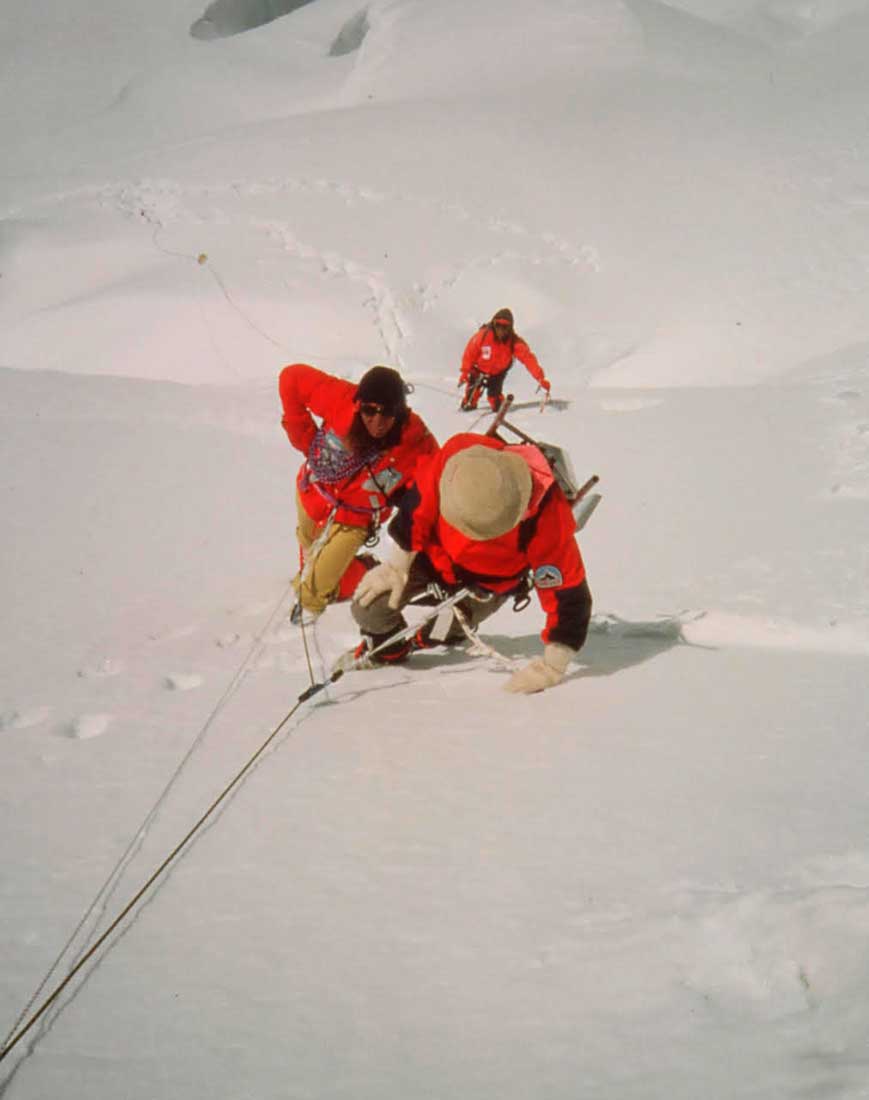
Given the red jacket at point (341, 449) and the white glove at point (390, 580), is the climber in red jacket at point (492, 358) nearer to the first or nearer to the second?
the red jacket at point (341, 449)

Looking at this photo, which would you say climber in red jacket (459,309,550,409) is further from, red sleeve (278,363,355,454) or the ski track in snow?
red sleeve (278,363,355,454)

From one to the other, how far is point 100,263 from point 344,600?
11.6 m

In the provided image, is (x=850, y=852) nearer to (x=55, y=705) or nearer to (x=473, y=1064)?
(x=473, y=1064)

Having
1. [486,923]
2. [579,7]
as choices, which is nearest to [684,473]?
[486,923]

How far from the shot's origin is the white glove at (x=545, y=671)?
282 cm

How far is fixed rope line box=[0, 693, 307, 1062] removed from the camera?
138cm

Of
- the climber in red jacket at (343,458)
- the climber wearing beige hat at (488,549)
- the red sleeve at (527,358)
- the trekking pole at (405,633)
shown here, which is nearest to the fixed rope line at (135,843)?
the trekking pole at (405,633)

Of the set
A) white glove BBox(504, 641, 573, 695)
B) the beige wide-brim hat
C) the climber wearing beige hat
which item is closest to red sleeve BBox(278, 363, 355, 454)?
the climber wearing beige hat

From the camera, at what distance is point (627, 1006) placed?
1.34 metres

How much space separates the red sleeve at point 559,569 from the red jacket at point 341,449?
99cm

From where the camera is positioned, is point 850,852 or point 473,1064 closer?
point 473,1064

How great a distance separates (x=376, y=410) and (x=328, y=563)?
875 millimetres

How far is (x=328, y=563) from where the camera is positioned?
12.8 feet

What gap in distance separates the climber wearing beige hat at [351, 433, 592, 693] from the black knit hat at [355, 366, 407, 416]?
1.32 feet
